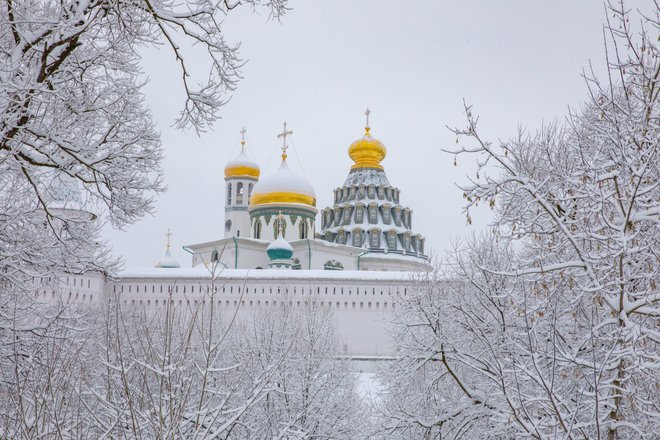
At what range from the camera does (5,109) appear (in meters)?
4.67

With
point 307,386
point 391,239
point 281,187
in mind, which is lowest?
point 307,386

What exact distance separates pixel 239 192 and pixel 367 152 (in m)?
7.68

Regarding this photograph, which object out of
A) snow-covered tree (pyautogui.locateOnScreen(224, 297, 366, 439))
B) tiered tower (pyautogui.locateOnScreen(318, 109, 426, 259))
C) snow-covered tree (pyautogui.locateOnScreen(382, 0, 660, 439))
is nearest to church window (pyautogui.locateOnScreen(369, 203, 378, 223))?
tiered tower (pyautogui.locateOnScreen(318, 109, 426, 259))

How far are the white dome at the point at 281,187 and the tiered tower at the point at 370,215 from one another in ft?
11.1

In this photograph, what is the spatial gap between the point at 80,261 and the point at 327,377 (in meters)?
10.0

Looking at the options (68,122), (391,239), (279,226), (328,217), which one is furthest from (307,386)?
(328,217)

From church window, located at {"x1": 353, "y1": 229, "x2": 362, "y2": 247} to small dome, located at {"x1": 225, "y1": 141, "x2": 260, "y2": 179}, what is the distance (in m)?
7.71

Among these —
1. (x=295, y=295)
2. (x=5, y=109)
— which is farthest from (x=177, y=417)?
(x=295, y=295)

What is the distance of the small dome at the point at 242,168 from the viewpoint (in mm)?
48812

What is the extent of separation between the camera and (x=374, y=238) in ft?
147

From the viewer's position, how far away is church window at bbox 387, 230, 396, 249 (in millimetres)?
44781

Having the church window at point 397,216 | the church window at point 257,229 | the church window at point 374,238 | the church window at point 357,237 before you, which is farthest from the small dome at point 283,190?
the church window at point 397,216

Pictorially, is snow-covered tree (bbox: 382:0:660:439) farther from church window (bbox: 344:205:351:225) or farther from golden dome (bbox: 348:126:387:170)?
golden dome (bbox: 348:126:387:170)

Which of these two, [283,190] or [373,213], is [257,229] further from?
[373,213]
